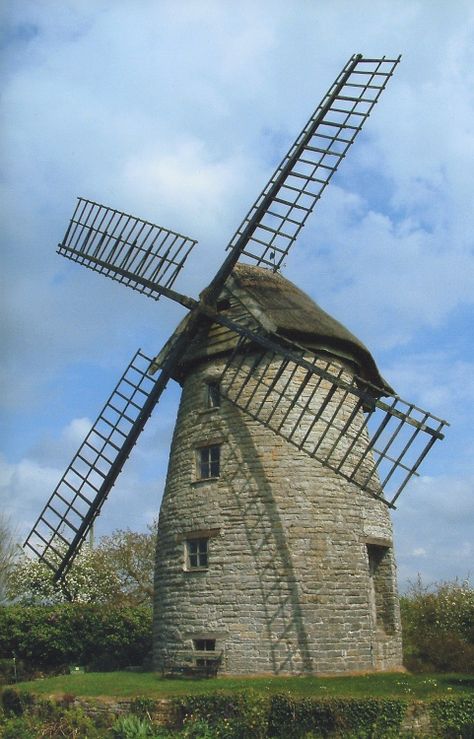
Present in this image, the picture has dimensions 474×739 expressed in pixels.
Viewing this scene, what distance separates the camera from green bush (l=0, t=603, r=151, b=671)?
21.1m

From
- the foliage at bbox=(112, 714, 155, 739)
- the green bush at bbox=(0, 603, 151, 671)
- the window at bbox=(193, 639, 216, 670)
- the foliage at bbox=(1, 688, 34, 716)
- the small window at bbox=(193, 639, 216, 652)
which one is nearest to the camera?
the foliage at bbox=(112, 714, 155, 739)

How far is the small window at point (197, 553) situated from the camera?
14953 millimetres

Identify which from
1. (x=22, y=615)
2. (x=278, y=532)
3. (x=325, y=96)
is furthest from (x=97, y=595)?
(x=325, y=96)

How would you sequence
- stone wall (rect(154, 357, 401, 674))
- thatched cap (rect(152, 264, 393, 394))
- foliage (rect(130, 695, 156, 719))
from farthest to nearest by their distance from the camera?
thatched cap (rect(152, 264, 393, 394)) → stone wall (rect(154, 357, 401, 674)) → foliage (rect(130, 695, 156, 719))

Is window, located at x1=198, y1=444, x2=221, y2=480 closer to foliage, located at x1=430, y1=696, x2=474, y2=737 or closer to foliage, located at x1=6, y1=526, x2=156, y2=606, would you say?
foliage, located at x1=430, y1=696, x2=474, y2=737

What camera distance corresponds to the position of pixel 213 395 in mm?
16125

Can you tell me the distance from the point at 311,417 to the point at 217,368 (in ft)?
7.54

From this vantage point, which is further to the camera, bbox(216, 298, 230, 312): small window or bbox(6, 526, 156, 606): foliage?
bbox(6, 526, 156, 606): foliage

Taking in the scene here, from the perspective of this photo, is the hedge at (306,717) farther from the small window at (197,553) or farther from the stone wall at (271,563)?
the small window at (197,553)

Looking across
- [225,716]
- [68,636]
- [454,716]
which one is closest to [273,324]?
[225,716]

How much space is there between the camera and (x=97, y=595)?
29.5 meters

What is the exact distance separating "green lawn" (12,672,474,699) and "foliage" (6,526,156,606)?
12882 mm

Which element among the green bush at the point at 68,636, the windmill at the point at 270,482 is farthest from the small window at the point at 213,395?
the green bush at the point at 68,636

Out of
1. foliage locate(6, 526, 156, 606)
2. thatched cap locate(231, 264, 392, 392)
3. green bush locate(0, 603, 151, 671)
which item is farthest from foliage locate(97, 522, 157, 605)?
thatched cap locate(231, 264, 392, 392)
